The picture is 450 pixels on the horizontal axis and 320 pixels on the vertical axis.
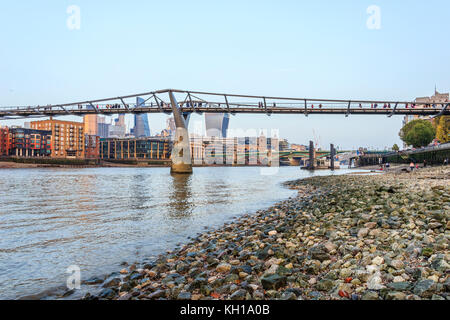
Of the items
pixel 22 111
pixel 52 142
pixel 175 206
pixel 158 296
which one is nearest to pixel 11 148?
pixel 52 142

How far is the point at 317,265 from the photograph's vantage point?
634 cm

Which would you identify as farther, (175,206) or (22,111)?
(22,111)

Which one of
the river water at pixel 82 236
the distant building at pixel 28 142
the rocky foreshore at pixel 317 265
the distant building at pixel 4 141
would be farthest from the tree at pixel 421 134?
the distant building at pixel 4 141

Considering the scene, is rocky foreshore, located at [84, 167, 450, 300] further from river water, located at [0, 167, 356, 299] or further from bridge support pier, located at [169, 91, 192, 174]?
bridge support pier, located at [169, 91, 192, 174]

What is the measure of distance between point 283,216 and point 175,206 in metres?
9.91

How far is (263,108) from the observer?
84750mm

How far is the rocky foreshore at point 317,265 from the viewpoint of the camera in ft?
16.6

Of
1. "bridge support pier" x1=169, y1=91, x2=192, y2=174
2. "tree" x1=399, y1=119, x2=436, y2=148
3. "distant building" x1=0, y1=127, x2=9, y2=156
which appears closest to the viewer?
"bridge support pier" x1=169, y1=91, x2=192, y2=174

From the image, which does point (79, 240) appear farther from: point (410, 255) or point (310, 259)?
point (410, 255)

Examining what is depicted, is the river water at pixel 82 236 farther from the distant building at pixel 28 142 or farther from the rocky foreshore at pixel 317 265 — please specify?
the distant building at pixel 28 142

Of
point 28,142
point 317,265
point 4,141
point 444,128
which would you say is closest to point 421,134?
point 444,128

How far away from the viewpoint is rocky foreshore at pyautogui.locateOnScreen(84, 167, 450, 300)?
199 inches

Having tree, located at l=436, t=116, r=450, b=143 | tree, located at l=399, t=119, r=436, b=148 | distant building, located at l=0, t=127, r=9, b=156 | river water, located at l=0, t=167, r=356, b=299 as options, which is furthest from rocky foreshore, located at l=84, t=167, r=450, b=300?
distant building, located at l=0, t=127, r=9, b=156

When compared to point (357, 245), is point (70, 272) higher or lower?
lower
